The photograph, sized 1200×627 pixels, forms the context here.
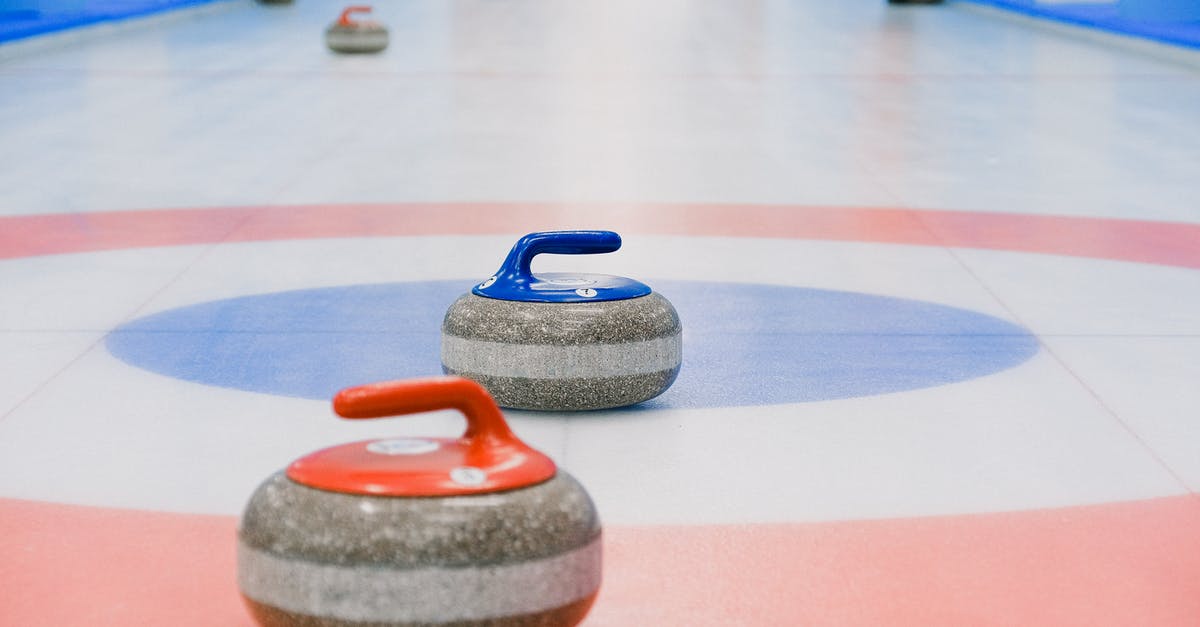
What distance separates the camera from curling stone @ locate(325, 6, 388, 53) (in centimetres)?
1716

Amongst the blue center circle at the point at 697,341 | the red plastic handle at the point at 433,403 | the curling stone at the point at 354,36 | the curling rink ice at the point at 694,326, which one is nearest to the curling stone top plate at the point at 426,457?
the red plastic handle at the point at 433,403

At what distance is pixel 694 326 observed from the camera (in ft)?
18.1

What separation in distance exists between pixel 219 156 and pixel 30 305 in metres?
4.21

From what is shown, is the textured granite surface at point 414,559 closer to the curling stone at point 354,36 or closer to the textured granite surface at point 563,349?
the textured granite surface at point 563,349

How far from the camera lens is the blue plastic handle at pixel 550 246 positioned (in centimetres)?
407

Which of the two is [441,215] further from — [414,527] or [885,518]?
[414,527]

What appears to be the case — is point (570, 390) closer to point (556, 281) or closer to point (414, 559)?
point (556, 281)

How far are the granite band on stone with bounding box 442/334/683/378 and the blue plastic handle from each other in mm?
196

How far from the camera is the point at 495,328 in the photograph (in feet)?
13.7

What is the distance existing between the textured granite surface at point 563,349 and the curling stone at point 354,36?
13.3m

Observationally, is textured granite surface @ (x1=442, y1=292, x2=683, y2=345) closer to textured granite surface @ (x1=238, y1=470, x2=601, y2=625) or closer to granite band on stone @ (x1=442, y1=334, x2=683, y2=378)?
granite band on stone @ (x1=442, y1=334, x2=683, y2=378)

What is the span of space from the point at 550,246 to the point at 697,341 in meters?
1.28

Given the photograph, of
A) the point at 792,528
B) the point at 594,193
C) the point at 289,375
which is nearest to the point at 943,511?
the point at 792,528

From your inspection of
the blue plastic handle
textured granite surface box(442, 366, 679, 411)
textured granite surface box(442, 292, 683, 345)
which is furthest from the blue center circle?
the blue plastic handle
